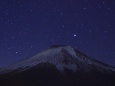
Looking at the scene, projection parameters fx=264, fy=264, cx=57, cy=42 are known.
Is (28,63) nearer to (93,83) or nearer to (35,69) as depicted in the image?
(35,69)

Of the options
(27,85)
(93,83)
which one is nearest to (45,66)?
(27,85)

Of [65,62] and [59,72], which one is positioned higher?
[65,62]

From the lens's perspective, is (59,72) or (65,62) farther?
(65,62)

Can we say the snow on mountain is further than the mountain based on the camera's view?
Yes

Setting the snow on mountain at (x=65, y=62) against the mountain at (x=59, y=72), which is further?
the snow on mountain at (x=65, y=62)
